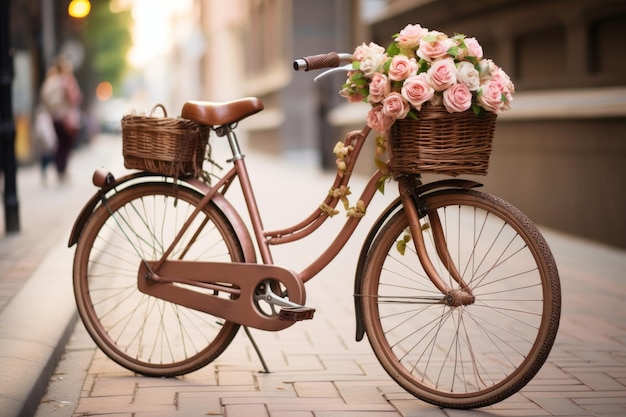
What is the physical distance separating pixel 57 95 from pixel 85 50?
33.0 meters

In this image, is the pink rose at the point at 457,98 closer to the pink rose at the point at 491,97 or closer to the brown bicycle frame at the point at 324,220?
the pink rose at the point at 491,97

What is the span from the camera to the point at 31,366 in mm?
4445

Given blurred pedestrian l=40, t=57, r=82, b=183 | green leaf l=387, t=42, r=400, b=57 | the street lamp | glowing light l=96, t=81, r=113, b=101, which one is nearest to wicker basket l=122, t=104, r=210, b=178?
green leaf l=387, t=42, r=400, b=57

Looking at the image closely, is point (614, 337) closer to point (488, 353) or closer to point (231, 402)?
point (488, 353)

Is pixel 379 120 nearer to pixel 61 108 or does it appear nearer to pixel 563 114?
pixel 563 114

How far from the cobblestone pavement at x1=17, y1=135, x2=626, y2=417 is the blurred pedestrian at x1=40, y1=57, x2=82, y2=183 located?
10.8 m

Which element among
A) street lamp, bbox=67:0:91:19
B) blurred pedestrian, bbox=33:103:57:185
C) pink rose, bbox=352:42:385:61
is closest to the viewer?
pink rose, bbox=352:42:385:61

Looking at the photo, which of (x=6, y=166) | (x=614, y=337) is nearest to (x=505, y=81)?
(x=614, y=337)

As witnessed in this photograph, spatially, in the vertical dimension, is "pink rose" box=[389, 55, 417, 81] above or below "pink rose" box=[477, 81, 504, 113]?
above

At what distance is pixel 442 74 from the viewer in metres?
3.94

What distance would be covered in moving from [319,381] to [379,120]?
124 centimetres

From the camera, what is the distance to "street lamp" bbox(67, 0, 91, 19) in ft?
51.2

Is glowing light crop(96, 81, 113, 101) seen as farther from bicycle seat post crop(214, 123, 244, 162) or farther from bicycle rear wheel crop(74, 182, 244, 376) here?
bicycle seat post crop(214, 123, 244, 162)

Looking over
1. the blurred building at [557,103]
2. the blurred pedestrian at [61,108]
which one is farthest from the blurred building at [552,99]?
the blurred pedestrian at [61,108]
